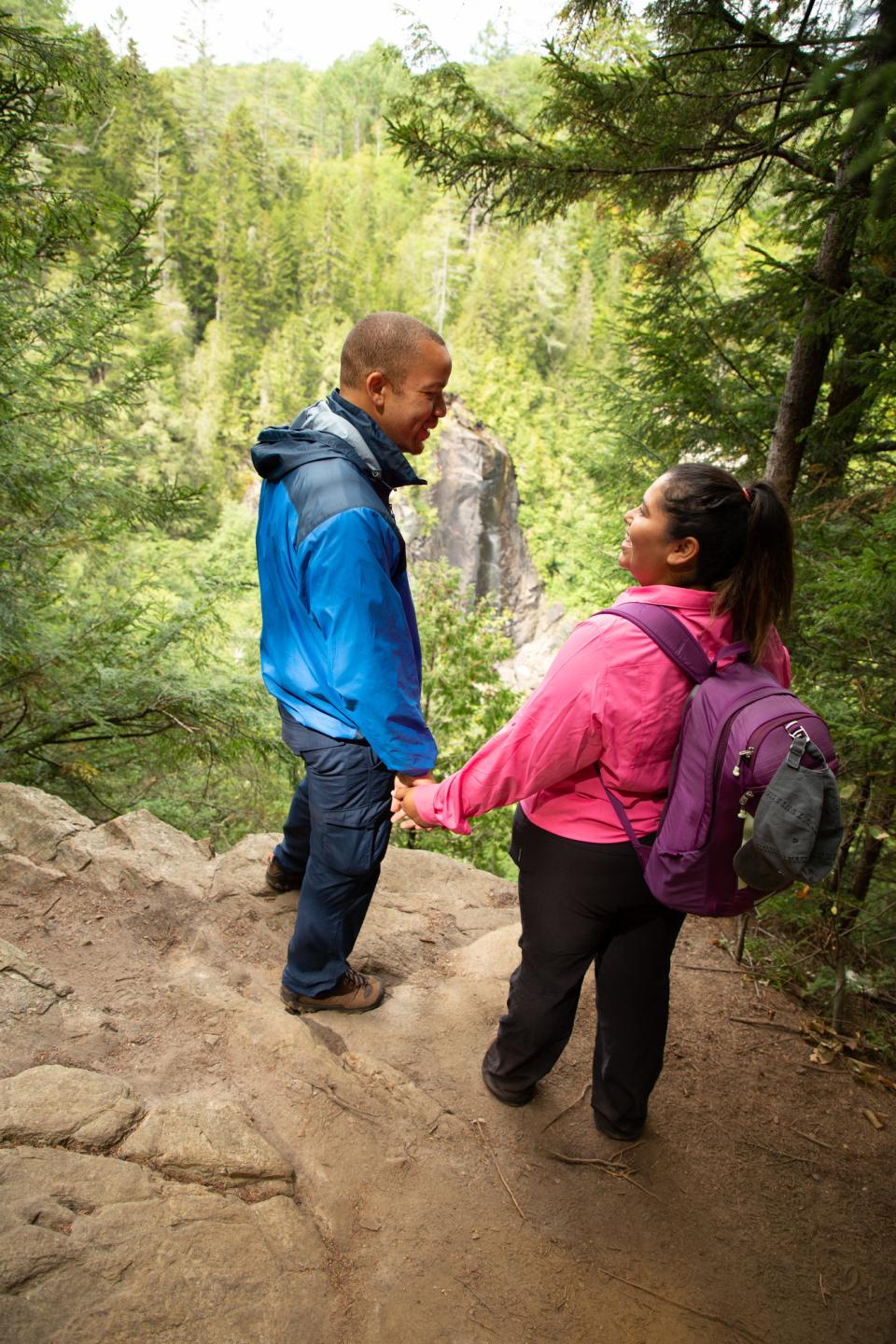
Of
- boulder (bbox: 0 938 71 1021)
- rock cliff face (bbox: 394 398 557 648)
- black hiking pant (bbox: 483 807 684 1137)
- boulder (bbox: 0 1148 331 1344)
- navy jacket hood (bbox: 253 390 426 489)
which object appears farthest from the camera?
rock cliff face (bbox: 394 398 557 648)

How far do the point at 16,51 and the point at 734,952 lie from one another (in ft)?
19.1

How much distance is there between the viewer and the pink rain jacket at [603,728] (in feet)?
5.59

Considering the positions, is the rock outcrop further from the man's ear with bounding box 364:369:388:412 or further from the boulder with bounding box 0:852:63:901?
the man's ear with bounding box 364:369:388:412

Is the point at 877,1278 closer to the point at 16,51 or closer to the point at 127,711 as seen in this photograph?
the point at 127,711

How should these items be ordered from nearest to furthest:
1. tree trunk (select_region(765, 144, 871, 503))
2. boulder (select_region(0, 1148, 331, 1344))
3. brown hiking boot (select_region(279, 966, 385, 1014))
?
boulder (select_region(0, 1148, 331, 1344)) → brown hiking boot (select_region(279, 966, 385, 1014)) → tree trunk (select_region(765, 144, 871, 503))

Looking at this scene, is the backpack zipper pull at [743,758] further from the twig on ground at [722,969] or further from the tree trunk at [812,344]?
the tree trunk at [812,344]

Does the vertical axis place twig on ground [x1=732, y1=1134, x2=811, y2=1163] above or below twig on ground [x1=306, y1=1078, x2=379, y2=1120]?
below

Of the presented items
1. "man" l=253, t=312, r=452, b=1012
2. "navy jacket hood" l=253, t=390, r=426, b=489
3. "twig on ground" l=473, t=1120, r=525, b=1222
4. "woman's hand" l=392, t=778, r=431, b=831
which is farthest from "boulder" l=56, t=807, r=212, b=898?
"navy jacket hood" l=253, t=390, r=426, b=489

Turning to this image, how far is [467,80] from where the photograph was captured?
4.85m

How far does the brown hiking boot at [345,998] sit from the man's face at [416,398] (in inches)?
72.8

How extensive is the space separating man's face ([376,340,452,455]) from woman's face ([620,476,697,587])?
780 mm

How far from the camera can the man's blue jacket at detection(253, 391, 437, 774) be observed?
2.03 m

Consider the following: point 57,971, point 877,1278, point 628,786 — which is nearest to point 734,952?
point 877,1278

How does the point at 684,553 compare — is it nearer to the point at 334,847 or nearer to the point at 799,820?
the point at 799,820
